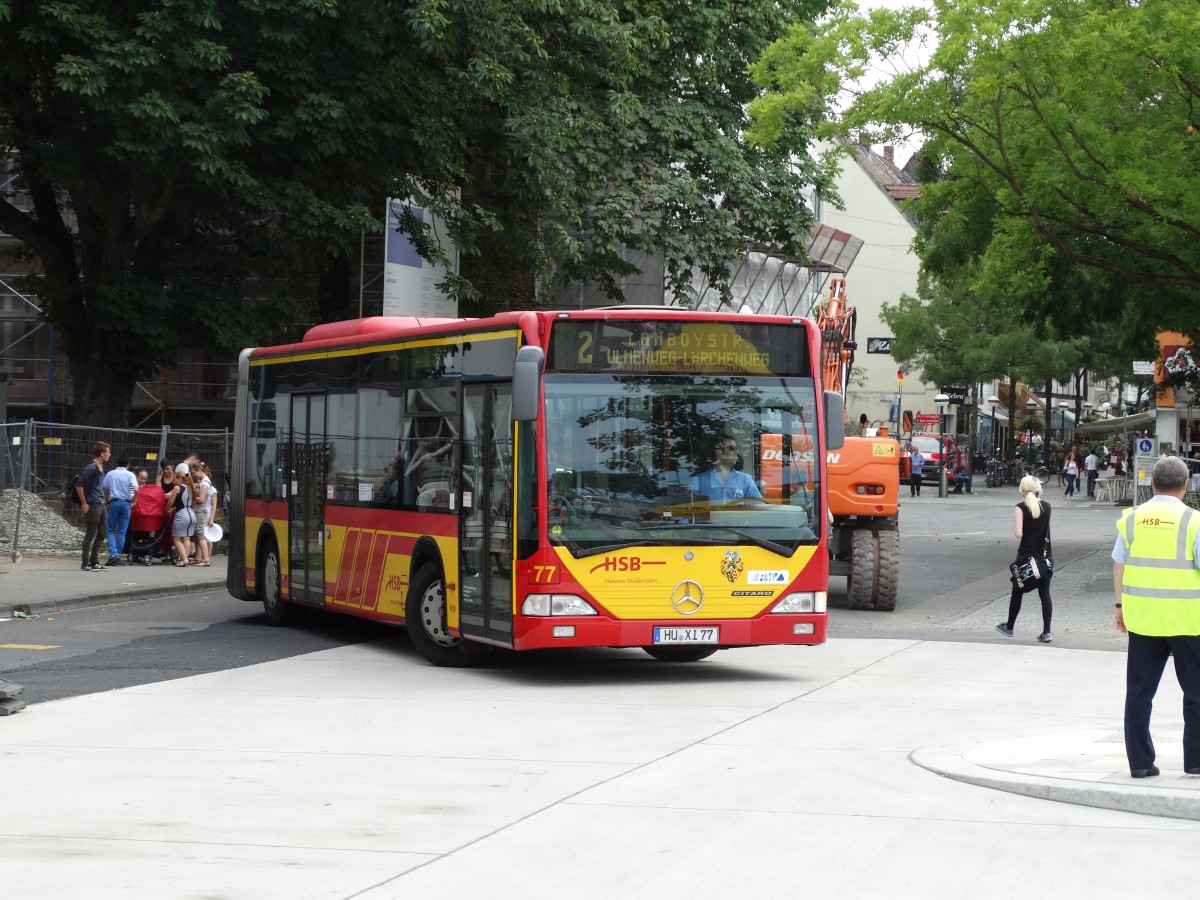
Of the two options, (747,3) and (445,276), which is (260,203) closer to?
(445,276)

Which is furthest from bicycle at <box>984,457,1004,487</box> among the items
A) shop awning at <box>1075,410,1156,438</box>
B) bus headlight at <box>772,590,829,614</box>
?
bus headlight at <box>772,590,829,614</box>

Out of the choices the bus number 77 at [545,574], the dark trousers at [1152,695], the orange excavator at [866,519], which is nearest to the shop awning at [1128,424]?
the orange excavator at [866,519]

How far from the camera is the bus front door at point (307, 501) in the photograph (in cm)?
1695

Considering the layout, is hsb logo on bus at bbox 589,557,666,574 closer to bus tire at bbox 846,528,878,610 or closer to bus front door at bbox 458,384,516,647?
bus front door at bbox 458,384,516,647

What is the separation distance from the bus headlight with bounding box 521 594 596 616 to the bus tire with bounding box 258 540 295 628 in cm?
586

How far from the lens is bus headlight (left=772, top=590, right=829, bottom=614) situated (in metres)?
13.3

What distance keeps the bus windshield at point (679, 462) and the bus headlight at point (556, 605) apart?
0.38 metres

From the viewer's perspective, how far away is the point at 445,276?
29.3m

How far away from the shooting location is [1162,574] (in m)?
8.68

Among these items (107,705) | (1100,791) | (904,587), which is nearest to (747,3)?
(904,587)

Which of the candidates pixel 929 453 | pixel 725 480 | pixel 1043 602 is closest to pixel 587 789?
pixel 725 480

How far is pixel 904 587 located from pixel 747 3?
14046mm

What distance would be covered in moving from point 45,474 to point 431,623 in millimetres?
15674

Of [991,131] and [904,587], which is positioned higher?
[991,131]
